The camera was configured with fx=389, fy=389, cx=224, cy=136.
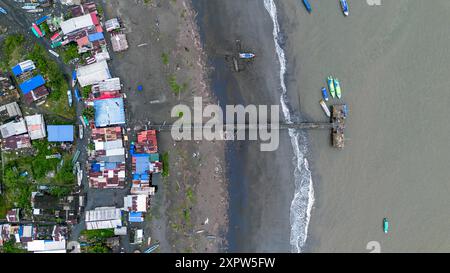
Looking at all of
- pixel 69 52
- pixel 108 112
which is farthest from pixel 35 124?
pixel 69 52

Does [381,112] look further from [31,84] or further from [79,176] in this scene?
[31,84]

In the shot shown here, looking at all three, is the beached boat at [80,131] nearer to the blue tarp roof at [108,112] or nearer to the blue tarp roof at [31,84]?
the blue tarp roof at [108,112]

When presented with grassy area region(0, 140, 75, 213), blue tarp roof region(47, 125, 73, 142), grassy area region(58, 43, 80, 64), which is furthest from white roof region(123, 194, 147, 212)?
grassy area region(58, 43, 80, 64)

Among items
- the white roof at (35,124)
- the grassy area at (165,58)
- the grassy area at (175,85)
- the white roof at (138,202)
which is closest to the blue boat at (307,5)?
the grassy area at (175,85)

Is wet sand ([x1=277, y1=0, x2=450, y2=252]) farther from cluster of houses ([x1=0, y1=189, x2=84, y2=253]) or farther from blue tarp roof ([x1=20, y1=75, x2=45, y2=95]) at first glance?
cluster of houses ([x1=0, y1=189, x2=84, y2=253])

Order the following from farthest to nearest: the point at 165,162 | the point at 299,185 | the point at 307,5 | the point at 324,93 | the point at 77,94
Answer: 1. the point at 299,185
2. the point at 324,93
3. the point at 307,5
4. the point at 165,162
5. the point at 77,94
